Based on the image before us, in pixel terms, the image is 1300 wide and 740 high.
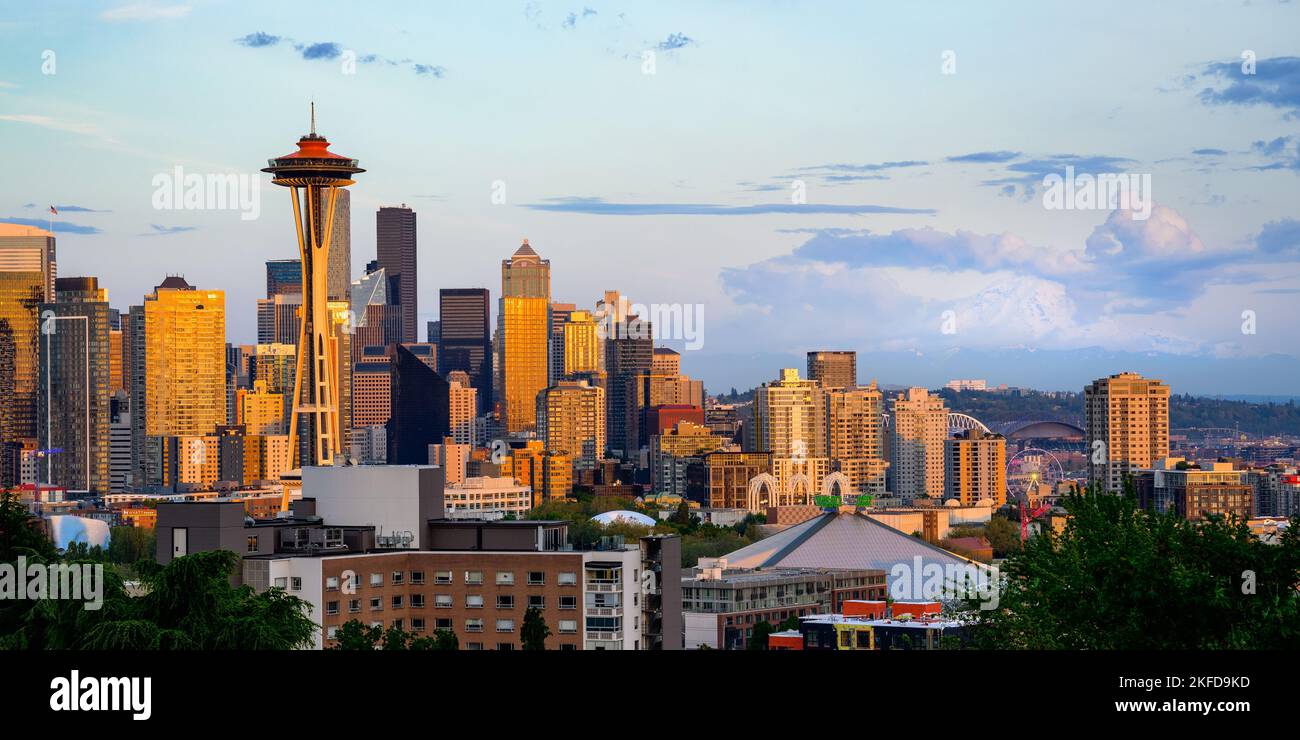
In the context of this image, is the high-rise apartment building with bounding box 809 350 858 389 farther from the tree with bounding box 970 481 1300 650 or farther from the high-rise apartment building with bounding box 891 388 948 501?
the tree with bounding box 970 481 1300 650

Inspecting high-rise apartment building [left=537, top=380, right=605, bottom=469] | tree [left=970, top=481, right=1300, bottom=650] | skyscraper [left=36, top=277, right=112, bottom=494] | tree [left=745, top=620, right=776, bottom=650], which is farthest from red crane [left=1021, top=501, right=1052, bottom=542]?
skyscraper [left=36, top=277, right=112, bottom=494]

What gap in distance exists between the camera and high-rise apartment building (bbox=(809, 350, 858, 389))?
18438 centimetres

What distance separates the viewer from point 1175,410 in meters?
160

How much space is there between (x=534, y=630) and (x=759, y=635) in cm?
2368

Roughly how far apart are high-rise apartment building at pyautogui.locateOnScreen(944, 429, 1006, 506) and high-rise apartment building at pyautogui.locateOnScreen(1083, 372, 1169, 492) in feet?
62.0

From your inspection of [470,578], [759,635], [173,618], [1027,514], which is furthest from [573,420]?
[173,618]

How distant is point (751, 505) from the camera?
477ft
